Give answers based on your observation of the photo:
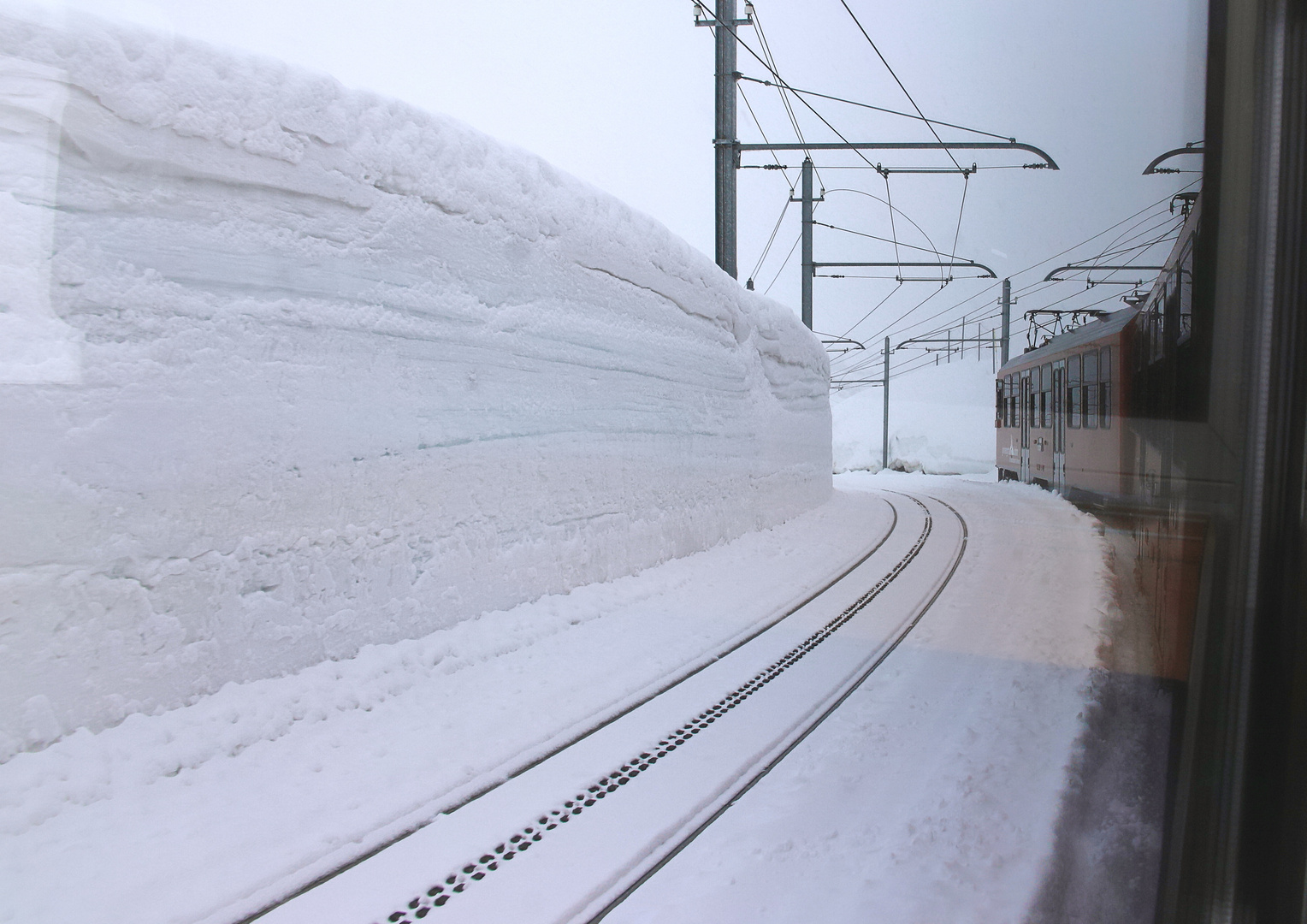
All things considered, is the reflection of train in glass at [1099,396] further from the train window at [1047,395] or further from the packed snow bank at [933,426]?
the packed snow bank at [933,426]

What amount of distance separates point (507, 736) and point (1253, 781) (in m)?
2.15

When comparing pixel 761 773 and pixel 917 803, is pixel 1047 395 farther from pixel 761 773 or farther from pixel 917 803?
pixel 761 773

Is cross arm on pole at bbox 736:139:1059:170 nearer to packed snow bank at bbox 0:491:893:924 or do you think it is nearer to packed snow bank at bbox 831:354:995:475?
packed snow bank at bbox 0:491:893:924

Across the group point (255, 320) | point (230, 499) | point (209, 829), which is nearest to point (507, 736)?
point (209, 829)

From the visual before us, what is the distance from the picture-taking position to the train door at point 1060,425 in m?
8.70

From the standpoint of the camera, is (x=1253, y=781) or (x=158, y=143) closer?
(x=1253, y=781)

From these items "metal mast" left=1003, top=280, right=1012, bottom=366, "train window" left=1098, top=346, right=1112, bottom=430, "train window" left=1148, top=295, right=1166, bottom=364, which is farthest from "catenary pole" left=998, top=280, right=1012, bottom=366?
"train window" left=1148, top=295, right=1166, bottom=364

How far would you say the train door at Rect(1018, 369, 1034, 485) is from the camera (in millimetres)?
11523

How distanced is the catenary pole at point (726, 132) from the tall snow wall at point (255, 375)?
11.9 feet

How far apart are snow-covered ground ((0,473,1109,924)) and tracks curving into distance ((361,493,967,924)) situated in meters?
0.05

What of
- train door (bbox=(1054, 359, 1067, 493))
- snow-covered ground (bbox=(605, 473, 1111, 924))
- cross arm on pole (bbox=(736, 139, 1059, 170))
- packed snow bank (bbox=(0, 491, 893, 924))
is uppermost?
cross arm on pole (bbox=(736, 139, 1059, 170))

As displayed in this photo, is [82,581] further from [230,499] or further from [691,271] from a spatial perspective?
[691,271]

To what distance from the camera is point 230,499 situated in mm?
2746

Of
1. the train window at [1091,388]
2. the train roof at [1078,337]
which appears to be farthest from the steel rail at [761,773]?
the train window at [1091,388]
